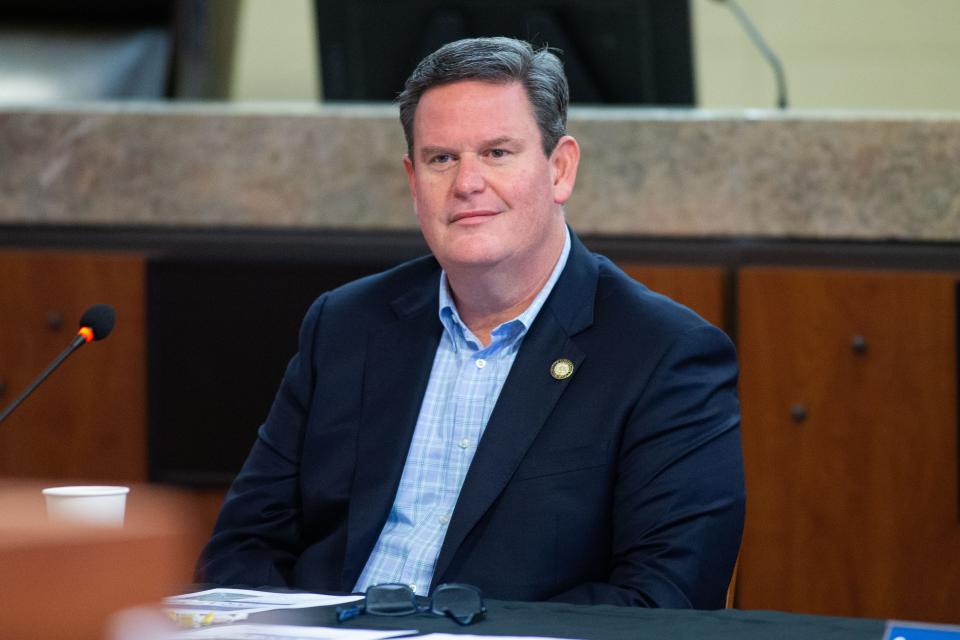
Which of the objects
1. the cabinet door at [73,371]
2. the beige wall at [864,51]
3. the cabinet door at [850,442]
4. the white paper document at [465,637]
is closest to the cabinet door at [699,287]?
the cabinet door at [850,442]

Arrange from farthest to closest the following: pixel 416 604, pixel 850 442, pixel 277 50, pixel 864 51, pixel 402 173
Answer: pixel 277 50, pixel 864 51, pixel 402 173, pixel 850 442, pixel 416 604

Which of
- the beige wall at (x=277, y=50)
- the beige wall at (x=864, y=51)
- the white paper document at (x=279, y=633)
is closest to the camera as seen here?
the white paper document at (x=279, y=633)

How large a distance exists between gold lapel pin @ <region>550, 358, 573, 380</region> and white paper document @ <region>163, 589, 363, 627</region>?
546 mm

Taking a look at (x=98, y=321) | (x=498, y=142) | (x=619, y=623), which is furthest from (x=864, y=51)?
(x=619, y=623)

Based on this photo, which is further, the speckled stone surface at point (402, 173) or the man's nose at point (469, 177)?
the speckled stone surface at point (402, 173)

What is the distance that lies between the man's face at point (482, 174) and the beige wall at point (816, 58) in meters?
3.30

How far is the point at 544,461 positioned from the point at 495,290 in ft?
0.92

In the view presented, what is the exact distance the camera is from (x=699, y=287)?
110 inches

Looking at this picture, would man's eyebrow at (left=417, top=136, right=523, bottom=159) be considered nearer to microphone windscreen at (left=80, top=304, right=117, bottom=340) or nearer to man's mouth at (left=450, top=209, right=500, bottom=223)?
man's mouth at (left=450, top=209, right=500, bottom=223)

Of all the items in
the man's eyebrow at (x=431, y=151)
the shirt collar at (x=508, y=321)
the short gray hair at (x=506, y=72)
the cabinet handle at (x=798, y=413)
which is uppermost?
the short gray hair at (x=506, y=72)

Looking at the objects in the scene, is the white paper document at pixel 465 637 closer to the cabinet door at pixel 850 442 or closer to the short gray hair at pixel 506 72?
the short gray hair at pixel 506 72

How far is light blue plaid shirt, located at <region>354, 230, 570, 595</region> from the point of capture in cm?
186

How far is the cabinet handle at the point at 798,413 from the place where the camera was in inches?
108

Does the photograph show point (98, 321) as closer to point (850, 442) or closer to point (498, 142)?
point (498, 142)
